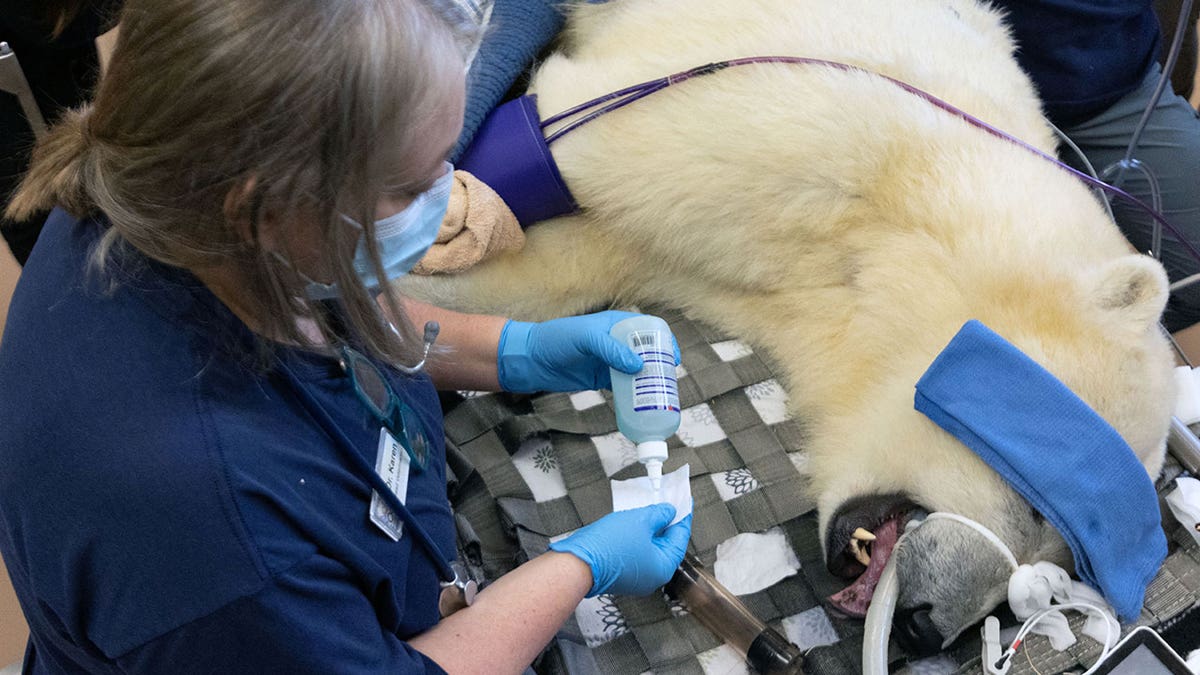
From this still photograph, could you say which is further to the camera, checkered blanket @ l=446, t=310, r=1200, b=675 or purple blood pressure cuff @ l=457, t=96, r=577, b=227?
purple blood pressure cuff @ l=457, t=96, r=577, b=227

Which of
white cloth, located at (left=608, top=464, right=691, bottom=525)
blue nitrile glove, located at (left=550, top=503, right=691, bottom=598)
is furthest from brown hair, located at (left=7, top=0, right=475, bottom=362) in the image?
white cloth, located at (left=608, top=464, right=691, bottom=525)

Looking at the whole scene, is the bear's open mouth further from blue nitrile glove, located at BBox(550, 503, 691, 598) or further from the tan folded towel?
the tan folded towel

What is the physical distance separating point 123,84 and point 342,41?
7.5 inches

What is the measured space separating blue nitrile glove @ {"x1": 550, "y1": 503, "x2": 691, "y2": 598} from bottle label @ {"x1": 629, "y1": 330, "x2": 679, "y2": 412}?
149 millimetres

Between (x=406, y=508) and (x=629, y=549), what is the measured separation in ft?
1.03

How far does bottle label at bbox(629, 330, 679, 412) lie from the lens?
4.23ft

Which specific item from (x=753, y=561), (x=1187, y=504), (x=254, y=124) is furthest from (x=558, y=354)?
(x=1187, y=504)

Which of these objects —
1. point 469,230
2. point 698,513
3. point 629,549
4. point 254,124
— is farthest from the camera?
point 469,230

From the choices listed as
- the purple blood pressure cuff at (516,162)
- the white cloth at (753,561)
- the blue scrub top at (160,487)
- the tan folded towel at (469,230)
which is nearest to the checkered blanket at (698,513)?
the white cloth at (753,561)

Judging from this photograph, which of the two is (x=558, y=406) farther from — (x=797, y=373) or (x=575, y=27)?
(x=575, y=27)

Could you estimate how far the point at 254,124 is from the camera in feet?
2.27

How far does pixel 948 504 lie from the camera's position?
51.8 inches

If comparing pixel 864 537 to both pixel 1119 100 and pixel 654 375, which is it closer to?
pixel 654 375

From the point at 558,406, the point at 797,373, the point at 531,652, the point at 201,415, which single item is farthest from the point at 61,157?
the point at 797,373
